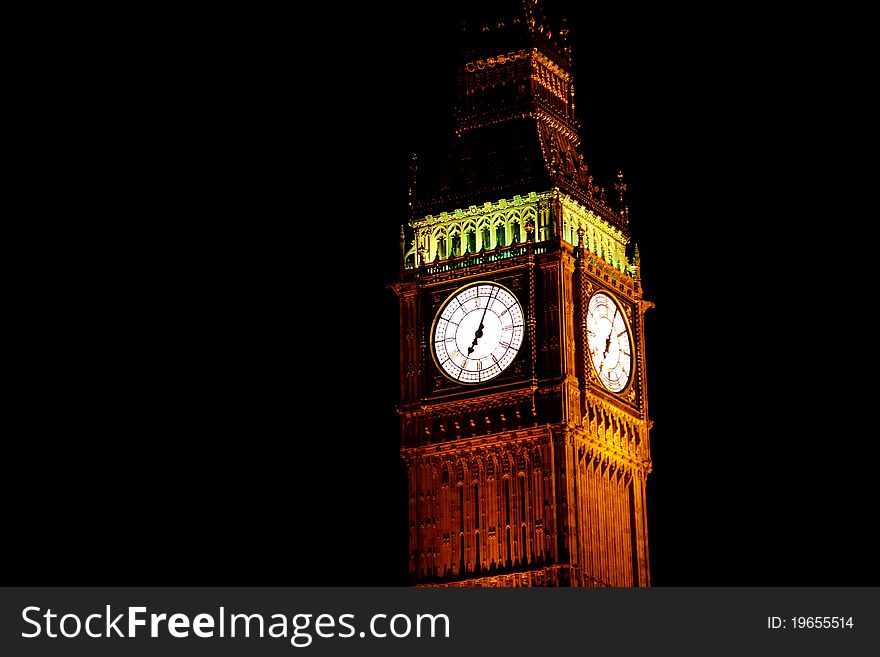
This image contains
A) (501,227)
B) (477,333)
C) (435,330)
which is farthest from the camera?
(501,227)

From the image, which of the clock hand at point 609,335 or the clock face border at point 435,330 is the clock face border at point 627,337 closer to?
the clock hand at point 609,335

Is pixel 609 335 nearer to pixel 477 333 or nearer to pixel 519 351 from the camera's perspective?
pixel 519 351

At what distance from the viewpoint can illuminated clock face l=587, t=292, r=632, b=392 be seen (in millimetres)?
128375

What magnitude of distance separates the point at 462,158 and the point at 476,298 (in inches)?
240

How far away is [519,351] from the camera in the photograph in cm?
12688

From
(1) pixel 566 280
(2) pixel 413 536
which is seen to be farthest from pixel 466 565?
(1) pixel 566 280

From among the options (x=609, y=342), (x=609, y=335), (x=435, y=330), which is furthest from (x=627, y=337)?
(x=435, y=330)

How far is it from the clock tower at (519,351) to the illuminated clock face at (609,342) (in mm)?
51

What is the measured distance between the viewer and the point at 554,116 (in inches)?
5197

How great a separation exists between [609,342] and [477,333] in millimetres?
5019

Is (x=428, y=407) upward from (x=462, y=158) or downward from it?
downward
